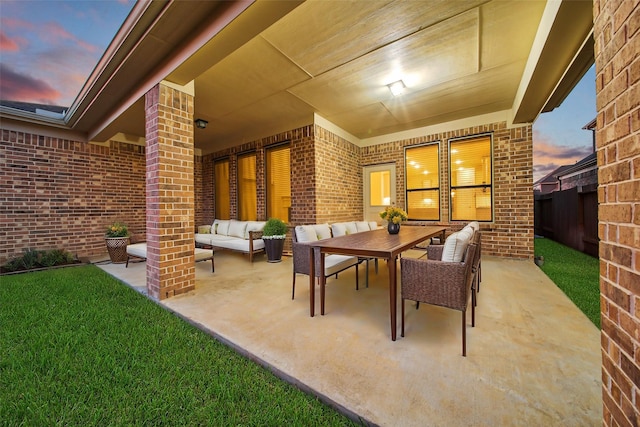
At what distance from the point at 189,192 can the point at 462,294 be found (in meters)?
3.22

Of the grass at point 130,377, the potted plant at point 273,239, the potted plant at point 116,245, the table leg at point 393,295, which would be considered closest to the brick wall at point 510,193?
the potted plant at point 273,239

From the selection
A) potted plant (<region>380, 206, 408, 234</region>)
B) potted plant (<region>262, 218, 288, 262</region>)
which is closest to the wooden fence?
potted plant (<region>380, 206, 408, 234</region>)

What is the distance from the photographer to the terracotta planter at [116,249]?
492 centimetres

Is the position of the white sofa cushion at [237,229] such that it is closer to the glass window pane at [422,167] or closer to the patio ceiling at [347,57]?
the patio ceiling at [347,57]

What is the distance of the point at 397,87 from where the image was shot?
12.6 feet

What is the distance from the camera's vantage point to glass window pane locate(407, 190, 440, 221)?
5.79 metres

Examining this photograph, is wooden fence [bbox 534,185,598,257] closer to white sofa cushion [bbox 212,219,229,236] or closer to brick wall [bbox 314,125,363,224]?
brick wall [bbox 314,125,363,224]

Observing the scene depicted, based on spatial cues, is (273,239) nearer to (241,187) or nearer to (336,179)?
(336,179)

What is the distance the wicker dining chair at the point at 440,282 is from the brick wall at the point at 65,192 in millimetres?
6663

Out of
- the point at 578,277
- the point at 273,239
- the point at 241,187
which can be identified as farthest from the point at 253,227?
the point at 578,277

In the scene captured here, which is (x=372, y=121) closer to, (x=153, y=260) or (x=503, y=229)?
(x=503, y=229)

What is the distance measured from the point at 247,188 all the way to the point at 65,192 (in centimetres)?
374

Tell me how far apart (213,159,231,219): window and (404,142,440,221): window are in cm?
500

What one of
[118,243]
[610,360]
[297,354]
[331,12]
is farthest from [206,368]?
[118,243]
